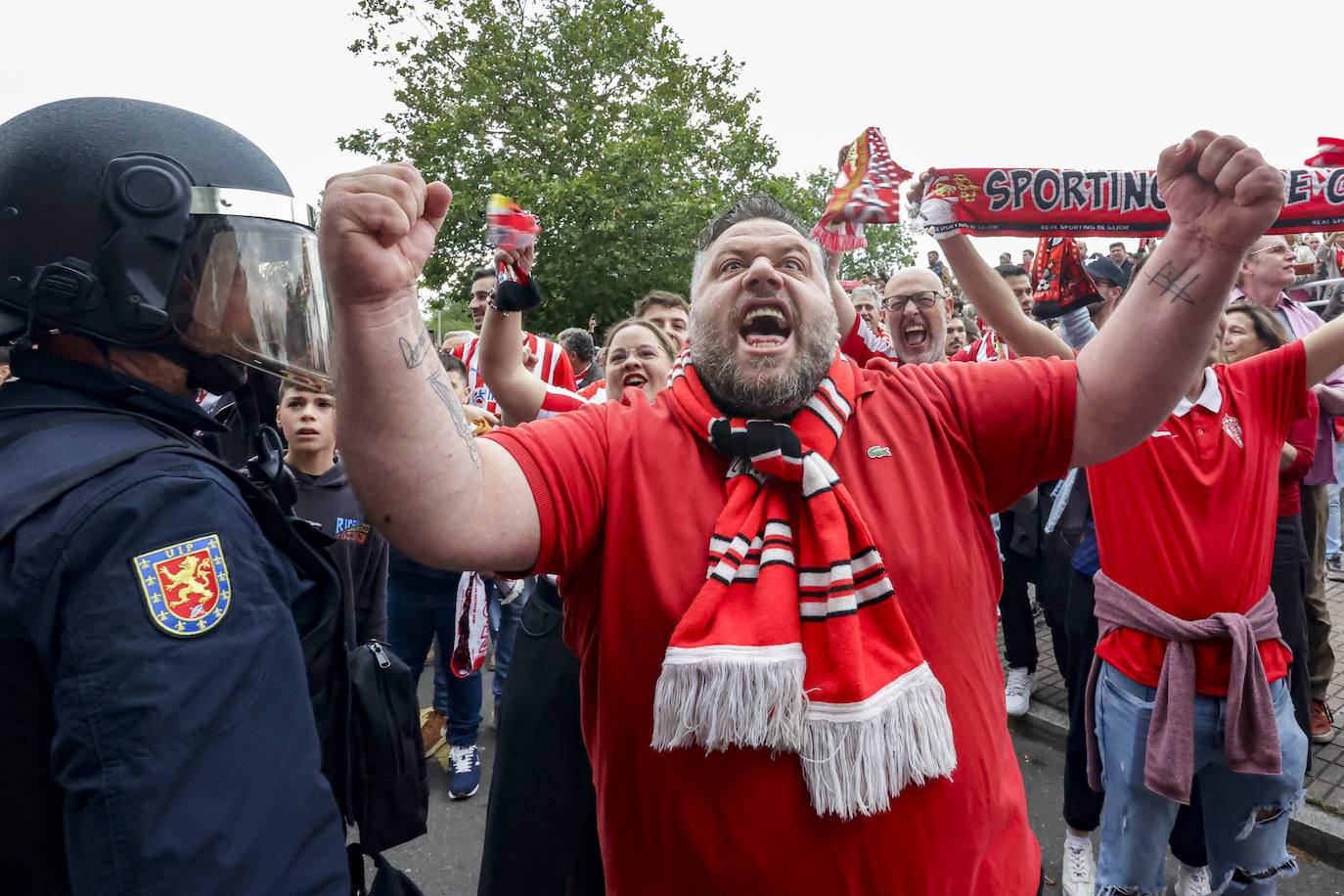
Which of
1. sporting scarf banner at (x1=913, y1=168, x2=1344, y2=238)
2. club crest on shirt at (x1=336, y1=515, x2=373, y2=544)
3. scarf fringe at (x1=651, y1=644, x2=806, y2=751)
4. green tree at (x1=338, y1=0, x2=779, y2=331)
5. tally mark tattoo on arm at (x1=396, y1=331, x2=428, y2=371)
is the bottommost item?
club crest on shirt at (x1=336, y1=515, x2=373, y2=544)

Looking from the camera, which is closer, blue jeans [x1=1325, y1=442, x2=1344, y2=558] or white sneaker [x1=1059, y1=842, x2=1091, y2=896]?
white sneaker [x1=1059, y1=842, x2=1091, y2=896]

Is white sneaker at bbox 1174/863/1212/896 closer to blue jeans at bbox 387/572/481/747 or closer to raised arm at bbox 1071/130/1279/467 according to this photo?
raised arm at bbox 1071/130/1279/467

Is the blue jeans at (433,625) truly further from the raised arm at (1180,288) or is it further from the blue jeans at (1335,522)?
the blue jeans at (1335,522)

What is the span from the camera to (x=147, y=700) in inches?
39.6

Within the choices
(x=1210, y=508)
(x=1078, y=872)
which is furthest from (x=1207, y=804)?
(x=1210, y=508)

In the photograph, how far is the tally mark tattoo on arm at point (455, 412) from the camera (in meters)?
1.22

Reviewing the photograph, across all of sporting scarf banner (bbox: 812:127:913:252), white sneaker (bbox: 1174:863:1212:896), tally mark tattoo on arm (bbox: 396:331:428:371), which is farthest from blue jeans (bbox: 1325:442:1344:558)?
tally mark tattoo on arm (bbox: 396:331:428:371)

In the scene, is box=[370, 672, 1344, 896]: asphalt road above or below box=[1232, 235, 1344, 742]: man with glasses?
below

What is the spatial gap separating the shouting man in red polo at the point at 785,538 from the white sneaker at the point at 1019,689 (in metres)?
3.16

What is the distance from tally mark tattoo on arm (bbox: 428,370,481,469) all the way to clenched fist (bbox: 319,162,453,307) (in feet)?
0.53

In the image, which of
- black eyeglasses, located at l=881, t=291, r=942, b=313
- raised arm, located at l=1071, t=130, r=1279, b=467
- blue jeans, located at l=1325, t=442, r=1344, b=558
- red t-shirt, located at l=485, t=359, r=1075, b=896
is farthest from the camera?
blue jeans, located at l=1325, t=442, r=1344, b=558

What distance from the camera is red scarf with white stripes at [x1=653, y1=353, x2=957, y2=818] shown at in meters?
1.27

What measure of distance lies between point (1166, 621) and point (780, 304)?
1.56m

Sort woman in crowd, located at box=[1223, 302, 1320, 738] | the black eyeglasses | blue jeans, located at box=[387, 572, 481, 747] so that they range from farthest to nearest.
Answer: the black eyeglasses < blue jeans, located at box=[387, 572, 481, 747] < woman in crowd, located at box=[1223, 302, 1320, 738]
